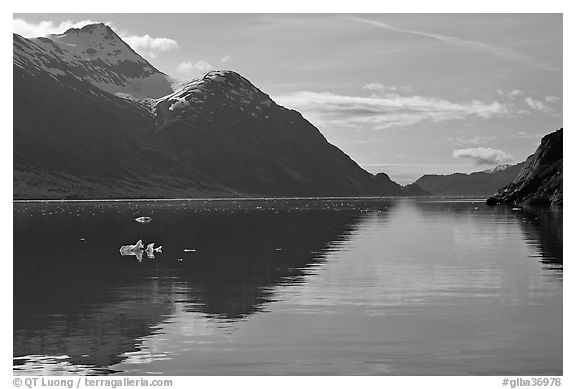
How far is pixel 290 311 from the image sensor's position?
36531 millimetres

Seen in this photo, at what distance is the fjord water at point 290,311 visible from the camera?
89.0ft

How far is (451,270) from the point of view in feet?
175

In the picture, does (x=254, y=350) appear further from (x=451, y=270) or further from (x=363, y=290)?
(x=451, y=270)

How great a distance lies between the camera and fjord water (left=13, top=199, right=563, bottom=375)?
89.0 feet

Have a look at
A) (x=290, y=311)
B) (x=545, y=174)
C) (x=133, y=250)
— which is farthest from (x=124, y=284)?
(x=545, y=174)

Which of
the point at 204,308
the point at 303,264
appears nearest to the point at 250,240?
the point at 303,264

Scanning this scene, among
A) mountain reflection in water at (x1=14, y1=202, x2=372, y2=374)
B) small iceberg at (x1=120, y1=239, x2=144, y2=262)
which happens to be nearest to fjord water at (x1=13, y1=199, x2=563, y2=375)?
mountain reflection in water at (x1=14, y1=202, x2=372, y2=374)

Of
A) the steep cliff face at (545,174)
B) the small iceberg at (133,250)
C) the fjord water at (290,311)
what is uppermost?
the steep cliff face at (545,174)

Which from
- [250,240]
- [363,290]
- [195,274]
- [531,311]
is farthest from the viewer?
[250,240]

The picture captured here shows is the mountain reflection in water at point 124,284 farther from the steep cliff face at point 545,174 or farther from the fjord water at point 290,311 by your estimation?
the steep cliff face at point 545,174

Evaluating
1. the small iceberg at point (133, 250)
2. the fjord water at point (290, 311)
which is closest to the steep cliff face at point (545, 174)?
the fjord water at point (290, 311)
